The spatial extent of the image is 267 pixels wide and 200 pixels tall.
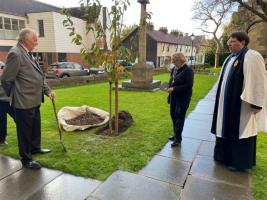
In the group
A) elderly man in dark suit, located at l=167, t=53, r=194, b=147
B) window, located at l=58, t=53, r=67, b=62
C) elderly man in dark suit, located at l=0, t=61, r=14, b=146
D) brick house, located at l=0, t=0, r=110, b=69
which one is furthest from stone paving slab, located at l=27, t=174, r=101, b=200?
window, located at l=58, t=53, r=67, b=62

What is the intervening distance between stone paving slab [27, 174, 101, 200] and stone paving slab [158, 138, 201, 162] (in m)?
1.54

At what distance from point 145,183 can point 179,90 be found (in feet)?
6.08

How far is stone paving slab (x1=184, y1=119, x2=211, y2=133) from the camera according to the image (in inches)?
224

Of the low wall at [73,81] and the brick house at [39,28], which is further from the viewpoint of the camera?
the brick house at [39,28]

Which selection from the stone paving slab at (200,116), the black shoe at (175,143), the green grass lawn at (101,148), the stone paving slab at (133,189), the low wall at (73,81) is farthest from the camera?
the low wall at (73,81)

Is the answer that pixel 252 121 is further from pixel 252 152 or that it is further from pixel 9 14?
pixel 9 14

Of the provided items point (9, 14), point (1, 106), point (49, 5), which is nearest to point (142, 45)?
point (1, 106)

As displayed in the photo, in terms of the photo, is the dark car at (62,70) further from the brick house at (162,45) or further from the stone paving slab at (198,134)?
the brick house at (162,45)

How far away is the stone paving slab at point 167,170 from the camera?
325cm

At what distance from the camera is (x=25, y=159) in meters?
3.48

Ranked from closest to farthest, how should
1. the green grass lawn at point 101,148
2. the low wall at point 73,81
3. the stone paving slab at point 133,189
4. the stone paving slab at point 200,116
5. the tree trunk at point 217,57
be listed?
the stone paving slab at point 133,189
the green grass lawn at point 101,148
the stone paving slab at point 200,116
the low wall at point 73,81
the tree trunk at point 217,57

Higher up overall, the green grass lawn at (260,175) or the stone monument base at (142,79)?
the stone monument base at (142,79)

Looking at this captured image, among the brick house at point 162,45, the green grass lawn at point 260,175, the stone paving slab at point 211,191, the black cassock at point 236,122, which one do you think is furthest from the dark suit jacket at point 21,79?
the brick house at point 162,45

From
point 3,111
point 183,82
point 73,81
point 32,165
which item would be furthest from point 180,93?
point 73,81
